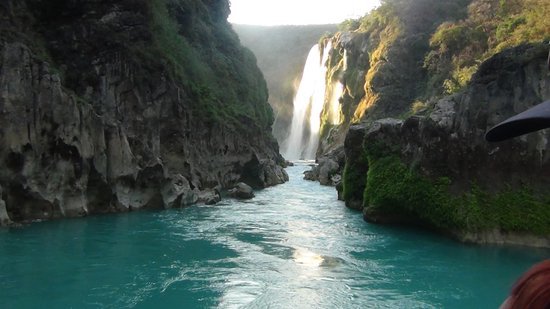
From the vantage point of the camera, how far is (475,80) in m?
14.9

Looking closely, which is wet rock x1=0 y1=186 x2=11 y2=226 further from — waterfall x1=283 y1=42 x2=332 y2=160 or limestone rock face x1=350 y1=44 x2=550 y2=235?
waterfall x1=283 y1=42 x2=332 y2=160

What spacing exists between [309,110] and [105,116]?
5861cm

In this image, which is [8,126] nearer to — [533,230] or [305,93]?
[533,230]

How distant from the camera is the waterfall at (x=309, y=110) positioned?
239 feet

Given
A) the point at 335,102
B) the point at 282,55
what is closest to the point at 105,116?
the point at 335,102

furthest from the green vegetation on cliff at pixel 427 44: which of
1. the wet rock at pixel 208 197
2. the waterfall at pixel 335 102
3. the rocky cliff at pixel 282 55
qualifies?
the rocky cliff at pixel 282 55

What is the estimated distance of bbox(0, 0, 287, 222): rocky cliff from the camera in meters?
16.5

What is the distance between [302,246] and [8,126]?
10.6m

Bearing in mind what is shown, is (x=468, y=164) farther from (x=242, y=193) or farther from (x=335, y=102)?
(x=335, y=102)

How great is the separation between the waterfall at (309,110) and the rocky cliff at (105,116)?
40912 millimetres

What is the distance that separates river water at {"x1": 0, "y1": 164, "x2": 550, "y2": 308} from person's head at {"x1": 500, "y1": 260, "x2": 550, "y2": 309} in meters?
7.45

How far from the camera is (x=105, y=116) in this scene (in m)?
20.7

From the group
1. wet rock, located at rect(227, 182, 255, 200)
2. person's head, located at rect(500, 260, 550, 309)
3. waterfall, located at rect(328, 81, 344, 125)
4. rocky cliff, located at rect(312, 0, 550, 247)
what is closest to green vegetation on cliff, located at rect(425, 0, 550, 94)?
rocky cliff, located at rect(312, 0, 550, 247)

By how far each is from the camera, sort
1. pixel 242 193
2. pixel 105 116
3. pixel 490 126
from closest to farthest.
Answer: pixel 490 126, pixel 105 116, pixel 242 193
